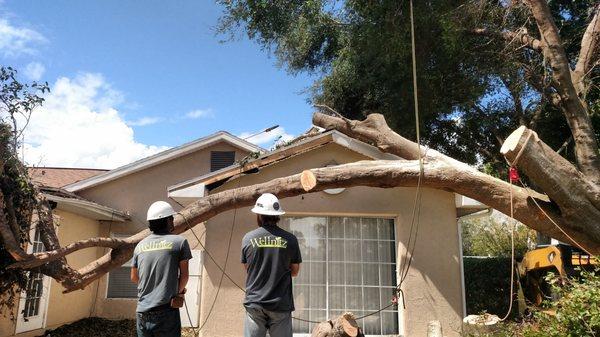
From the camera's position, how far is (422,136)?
14867mm

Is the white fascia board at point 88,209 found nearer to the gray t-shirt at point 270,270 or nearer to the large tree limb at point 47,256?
the large tree limb at point 47,256

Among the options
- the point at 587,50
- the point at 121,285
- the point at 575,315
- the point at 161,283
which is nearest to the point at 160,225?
the point at 161,283

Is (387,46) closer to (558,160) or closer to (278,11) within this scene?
(278,11)

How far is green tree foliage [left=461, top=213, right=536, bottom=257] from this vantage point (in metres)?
22.5

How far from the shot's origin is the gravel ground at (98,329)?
9.76m

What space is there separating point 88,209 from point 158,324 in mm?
7624

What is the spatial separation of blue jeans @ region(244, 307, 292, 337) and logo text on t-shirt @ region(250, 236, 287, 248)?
1.89 ft

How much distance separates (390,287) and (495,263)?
7954 mm

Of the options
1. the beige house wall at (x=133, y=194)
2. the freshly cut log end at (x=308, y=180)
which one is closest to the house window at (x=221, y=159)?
the beige house wall at (x=133, y=194)

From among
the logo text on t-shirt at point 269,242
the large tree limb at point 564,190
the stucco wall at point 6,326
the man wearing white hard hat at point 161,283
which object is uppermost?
the large tree limb at point 564,190

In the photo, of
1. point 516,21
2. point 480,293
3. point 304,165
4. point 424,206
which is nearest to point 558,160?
point 424,206

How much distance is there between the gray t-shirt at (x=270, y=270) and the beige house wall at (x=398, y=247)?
4109mm

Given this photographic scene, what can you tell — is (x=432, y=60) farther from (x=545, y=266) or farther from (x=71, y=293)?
(x=71, y=293)

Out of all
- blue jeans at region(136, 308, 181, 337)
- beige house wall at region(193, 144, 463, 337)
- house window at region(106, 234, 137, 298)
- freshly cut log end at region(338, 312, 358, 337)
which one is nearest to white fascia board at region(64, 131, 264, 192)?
house window at region(106, 234, 137, 298)
